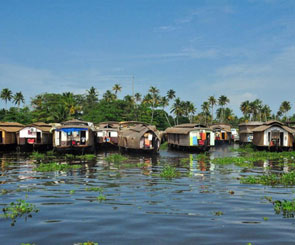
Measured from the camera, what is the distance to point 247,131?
56.6 m

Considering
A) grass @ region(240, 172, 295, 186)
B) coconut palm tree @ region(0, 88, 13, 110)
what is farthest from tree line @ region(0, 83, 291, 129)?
grass @ region(240, 172, 295, 186)

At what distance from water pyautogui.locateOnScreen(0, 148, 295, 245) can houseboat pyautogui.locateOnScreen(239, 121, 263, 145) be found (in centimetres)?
4005

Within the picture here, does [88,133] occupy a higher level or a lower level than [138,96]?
lower

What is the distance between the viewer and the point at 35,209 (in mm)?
11172

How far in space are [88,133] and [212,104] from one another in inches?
3034

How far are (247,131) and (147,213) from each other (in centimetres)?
4893

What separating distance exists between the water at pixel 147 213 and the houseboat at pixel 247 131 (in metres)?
40.1

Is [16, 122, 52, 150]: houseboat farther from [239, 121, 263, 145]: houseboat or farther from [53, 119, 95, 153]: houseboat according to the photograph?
[239, 121, 263, 145]: houseboat

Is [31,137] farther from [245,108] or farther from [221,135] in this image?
[245,108]

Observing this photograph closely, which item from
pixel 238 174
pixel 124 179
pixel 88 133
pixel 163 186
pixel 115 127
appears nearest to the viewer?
pixel 163 186

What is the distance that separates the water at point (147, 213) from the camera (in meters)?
8.41

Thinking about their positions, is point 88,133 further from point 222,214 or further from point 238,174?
point 222,214

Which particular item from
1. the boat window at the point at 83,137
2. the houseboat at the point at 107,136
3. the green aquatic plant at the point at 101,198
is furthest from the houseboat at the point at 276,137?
the green aquatic plant at the point at 101,198

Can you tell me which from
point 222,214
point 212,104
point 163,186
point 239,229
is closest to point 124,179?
point 163,186
